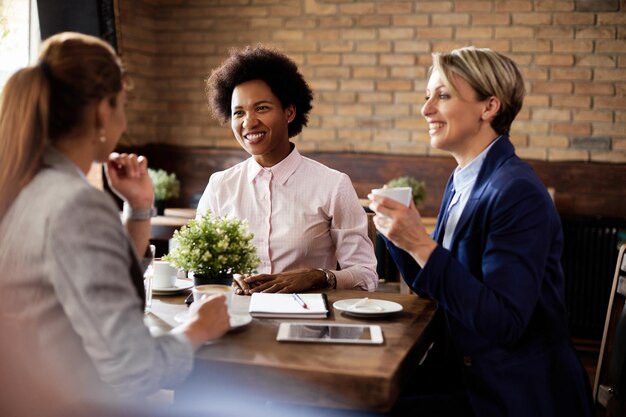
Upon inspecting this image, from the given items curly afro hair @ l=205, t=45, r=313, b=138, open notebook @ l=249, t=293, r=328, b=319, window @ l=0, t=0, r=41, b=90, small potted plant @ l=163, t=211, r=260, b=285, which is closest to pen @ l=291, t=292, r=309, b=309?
open notebook @ l=249, t=293, r=328, b=319

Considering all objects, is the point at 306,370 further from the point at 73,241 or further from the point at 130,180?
the point at 130,180

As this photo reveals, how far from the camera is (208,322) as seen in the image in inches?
59.0

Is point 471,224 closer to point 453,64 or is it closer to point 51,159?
point 453,64

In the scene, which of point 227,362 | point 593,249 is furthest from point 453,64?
point 593,249

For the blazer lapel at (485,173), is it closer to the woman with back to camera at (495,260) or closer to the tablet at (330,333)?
the woman with back to camera at (495,260)

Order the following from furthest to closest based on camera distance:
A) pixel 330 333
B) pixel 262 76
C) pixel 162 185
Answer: pixel 162 185, pixel 262 76, pixel 330 333

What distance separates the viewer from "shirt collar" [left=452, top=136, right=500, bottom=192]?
1868 mm

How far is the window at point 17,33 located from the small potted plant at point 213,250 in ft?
9.48

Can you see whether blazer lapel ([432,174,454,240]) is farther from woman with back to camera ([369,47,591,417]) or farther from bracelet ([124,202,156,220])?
bracelet ([124,202,156,220])

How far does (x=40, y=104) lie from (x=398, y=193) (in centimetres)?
82

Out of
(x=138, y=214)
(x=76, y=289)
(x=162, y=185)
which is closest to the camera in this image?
(x=76, y=289)

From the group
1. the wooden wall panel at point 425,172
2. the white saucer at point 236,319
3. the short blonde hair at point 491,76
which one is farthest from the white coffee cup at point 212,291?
the wooden wall panel at point 425,172

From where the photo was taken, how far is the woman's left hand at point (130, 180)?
5.69 ft

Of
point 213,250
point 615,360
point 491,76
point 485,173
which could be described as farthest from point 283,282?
point 615,360
